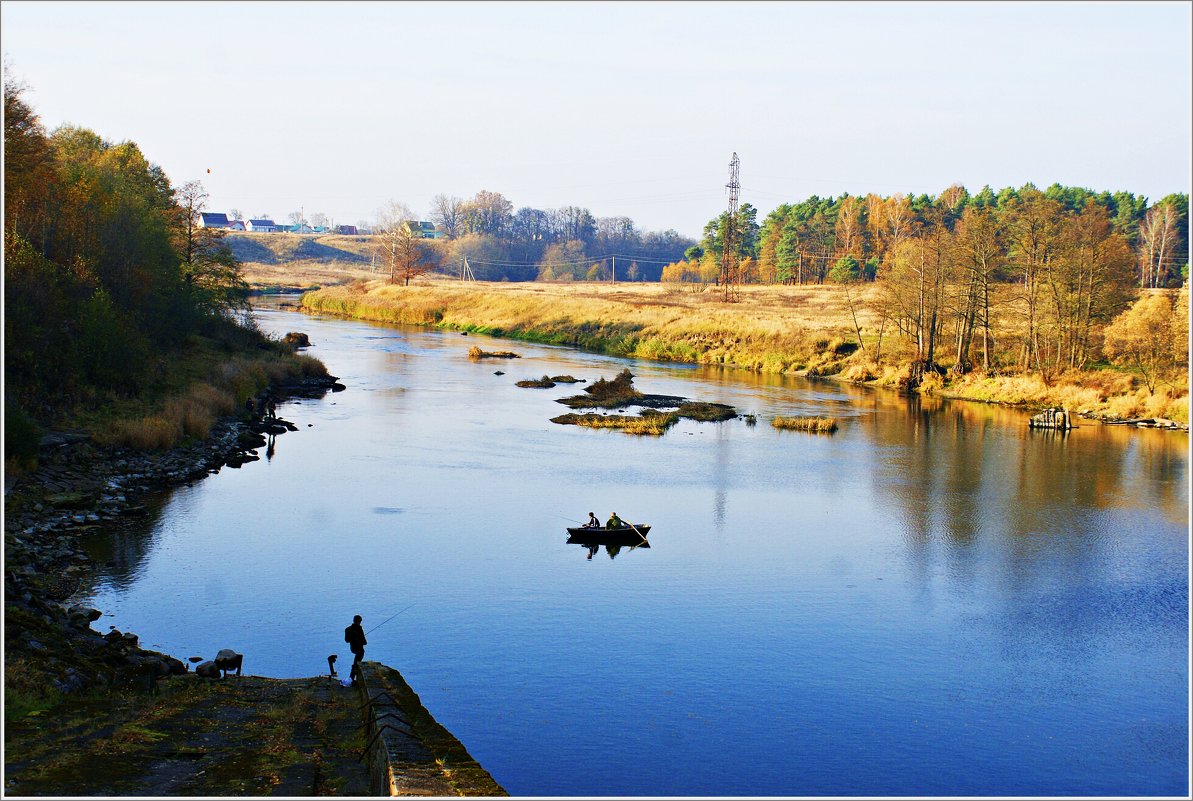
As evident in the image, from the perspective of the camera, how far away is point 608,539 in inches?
1209

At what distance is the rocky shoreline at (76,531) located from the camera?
17.9 m

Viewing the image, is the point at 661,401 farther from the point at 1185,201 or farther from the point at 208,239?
the point at 1185,201

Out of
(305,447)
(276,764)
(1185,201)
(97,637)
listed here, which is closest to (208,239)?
(305,447)

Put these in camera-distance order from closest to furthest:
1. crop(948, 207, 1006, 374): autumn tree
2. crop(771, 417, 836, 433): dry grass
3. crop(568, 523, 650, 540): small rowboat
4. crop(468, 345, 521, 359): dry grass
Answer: crop(568, 523, 650, 540): small rowboat < crop(771, 417, 836, 433): dry grass < crop(948, 207, 1006, 374): autumn tree < crop(468, 345, 521, 359): dry grass

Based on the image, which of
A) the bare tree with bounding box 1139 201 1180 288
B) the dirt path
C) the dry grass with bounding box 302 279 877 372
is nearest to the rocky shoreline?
the dirt path

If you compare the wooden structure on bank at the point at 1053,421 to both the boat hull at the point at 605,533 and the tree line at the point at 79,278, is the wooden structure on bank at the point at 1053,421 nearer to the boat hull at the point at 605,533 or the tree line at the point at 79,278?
the boat hull at the point at 605,533

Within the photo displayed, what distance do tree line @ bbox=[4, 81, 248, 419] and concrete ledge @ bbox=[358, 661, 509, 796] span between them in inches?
819

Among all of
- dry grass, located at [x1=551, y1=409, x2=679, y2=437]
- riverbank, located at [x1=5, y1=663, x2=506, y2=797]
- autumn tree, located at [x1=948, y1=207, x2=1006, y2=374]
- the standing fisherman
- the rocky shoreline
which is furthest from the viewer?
autumn tree, located at [x1=948, y1=207, x2=1006, y2=374]

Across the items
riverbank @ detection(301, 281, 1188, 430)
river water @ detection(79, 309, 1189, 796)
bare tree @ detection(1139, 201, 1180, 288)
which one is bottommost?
river water @ detection(79, 309, 1189, 796)

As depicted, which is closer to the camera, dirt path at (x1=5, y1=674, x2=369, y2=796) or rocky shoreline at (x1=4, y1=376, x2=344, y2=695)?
dirt path at (x1=5, y1=674, x2=369, y2=796)

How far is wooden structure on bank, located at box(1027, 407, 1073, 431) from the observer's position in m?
54.7

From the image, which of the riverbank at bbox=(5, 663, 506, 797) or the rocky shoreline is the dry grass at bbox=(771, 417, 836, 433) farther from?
the riverbank at bbox=(5, 663, 506, 797)

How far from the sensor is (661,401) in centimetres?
5922

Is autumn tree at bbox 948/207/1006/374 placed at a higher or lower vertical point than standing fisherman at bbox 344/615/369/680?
higher
